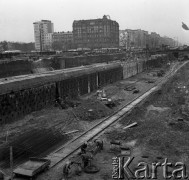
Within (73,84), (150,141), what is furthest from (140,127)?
(73,84)

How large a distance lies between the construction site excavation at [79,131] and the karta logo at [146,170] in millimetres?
81

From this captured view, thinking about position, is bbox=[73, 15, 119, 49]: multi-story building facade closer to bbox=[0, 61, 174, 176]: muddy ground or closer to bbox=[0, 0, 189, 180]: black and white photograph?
bbox=[0, 0, 189, 180]: black and white photograph

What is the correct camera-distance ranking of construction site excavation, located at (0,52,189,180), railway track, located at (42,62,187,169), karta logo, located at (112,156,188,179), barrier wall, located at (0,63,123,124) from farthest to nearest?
barrier wall, located at (0,63,123,124) → railway track, located at (42,62,187,169) → construction site excavation, located at (0,52,189,180) → karta logo, located at (112,156,188,179)

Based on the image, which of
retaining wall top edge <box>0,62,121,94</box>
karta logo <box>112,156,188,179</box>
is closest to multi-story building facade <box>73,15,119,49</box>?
retaining wall top edge <box>0,62,121,94</box>

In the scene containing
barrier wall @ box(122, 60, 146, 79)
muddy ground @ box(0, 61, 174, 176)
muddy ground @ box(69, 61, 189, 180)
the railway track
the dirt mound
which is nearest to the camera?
muddy ground @ box(69, 61, 189, 180)

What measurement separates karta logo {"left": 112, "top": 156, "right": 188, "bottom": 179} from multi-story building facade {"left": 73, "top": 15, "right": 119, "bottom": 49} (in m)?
138

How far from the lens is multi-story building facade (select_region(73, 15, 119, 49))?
495ft

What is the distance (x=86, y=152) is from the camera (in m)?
15.6

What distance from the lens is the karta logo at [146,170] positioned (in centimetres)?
1312

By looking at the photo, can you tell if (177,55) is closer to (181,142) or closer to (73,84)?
(73,84)

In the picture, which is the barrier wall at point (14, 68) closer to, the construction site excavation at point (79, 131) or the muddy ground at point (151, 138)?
the construction site excavation at point (79, 131)

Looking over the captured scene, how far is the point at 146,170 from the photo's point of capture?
1364 cm

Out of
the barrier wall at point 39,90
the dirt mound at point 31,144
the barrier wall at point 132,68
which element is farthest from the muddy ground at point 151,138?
the barrier wall at point 132,68

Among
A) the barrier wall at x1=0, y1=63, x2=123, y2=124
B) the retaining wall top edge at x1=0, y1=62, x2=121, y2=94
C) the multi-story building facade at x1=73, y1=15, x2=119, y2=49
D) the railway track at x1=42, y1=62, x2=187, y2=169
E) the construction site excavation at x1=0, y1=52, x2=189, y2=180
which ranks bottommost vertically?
the railway track at x1=42, y1=62, x2=187, y2=169
